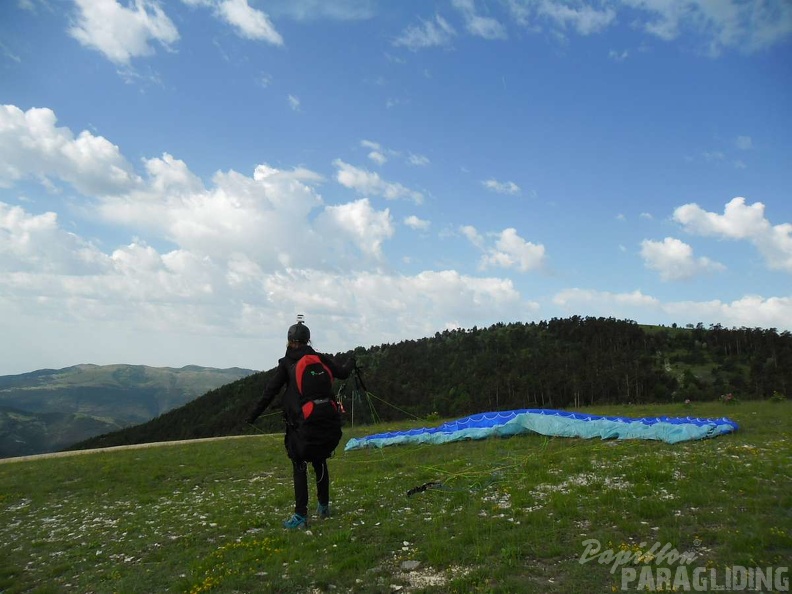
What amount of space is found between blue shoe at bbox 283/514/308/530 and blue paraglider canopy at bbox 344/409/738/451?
13.6 m

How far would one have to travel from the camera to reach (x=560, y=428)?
2145 cm

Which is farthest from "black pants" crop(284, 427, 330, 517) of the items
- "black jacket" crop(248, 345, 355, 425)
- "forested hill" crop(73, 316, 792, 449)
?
"forested hill" crop(73, 316, 792, 449)

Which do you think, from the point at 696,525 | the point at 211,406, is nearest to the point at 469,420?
the point at 696,525

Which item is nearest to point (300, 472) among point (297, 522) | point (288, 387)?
point (297, 522)

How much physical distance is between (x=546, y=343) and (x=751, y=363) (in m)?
47.3

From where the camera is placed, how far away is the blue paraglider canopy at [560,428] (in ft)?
61.2

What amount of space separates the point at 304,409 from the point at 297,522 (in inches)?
90.0

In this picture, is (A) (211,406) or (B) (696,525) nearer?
(B) (696,525)

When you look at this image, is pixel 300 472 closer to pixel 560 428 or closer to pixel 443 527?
pixel 443 527

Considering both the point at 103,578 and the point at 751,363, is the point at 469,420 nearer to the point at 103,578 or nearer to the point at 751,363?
the point at 103,578

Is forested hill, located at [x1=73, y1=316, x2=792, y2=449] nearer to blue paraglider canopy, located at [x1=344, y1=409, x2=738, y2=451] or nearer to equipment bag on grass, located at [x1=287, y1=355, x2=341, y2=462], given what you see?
blue paraglider canopy, located at [x1=344, y1=409, x2=738, y2=451]

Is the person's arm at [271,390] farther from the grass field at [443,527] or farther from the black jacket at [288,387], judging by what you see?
the grass field at [443,527]

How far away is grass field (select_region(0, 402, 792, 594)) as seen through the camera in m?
6.90

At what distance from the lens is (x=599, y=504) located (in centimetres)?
948
